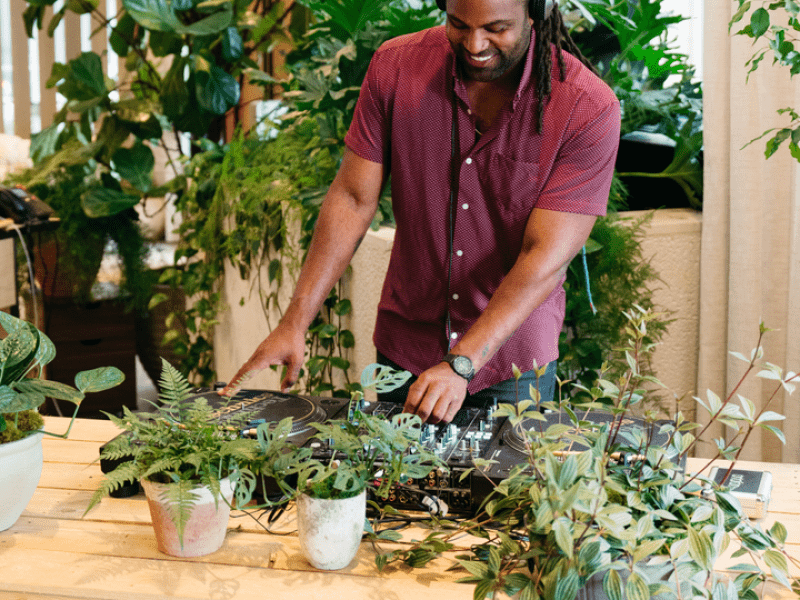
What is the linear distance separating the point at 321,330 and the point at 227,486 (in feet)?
4.74

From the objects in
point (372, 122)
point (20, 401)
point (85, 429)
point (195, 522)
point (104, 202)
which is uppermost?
point (372, 122)

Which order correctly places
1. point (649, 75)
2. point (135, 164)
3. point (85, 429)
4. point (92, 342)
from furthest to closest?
point (92, 342) → point (135, 164) → point (649, 75) → point (85, 429)

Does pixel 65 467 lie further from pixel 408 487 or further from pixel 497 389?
pixel 497 389

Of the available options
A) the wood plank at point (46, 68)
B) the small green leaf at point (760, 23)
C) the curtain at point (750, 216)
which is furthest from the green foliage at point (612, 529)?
the wood plank at point (46, 68)

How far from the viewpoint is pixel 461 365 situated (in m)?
1.23

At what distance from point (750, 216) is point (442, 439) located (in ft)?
4.29

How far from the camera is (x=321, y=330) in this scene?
7.95 ft

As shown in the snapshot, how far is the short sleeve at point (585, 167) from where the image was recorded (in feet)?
4.77

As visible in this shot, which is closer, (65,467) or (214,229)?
(65,467)

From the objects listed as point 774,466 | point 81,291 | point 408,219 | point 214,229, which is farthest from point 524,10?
point 81,291

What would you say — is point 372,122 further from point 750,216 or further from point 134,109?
point 134,109

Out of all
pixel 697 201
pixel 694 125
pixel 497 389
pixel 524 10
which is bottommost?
pixel 497 389

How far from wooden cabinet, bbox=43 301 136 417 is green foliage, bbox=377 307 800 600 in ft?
11.4

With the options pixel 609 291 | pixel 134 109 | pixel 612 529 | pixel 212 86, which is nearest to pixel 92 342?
pixel 134 109
